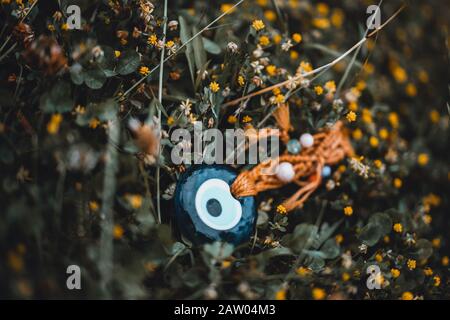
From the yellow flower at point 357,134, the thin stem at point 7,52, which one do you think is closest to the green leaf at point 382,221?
the yellow flower at point 357,134

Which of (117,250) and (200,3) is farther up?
(200,3)

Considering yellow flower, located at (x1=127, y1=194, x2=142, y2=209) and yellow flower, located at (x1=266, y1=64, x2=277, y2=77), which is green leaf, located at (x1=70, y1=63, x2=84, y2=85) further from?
yellow flower, located at (x1=266, y1=64, x2=277, y2=77)

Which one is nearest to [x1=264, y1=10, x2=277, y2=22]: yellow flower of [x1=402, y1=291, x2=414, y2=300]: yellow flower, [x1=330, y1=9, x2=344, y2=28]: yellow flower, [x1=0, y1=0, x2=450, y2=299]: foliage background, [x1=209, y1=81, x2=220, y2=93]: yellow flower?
[x1=0, y1=0, x2=450, y2=299]: foliage background

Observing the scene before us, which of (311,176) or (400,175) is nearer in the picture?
(311,176)

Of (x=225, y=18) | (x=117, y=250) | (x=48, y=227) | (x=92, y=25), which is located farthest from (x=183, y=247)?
(x=225, y=18)

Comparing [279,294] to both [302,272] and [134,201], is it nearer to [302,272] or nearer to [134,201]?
[302,272]

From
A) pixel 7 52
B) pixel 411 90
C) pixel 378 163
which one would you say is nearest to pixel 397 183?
pixel 378 163

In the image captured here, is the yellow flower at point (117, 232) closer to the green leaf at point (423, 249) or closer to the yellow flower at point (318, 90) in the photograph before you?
the yellow flower at point (318, 90)
